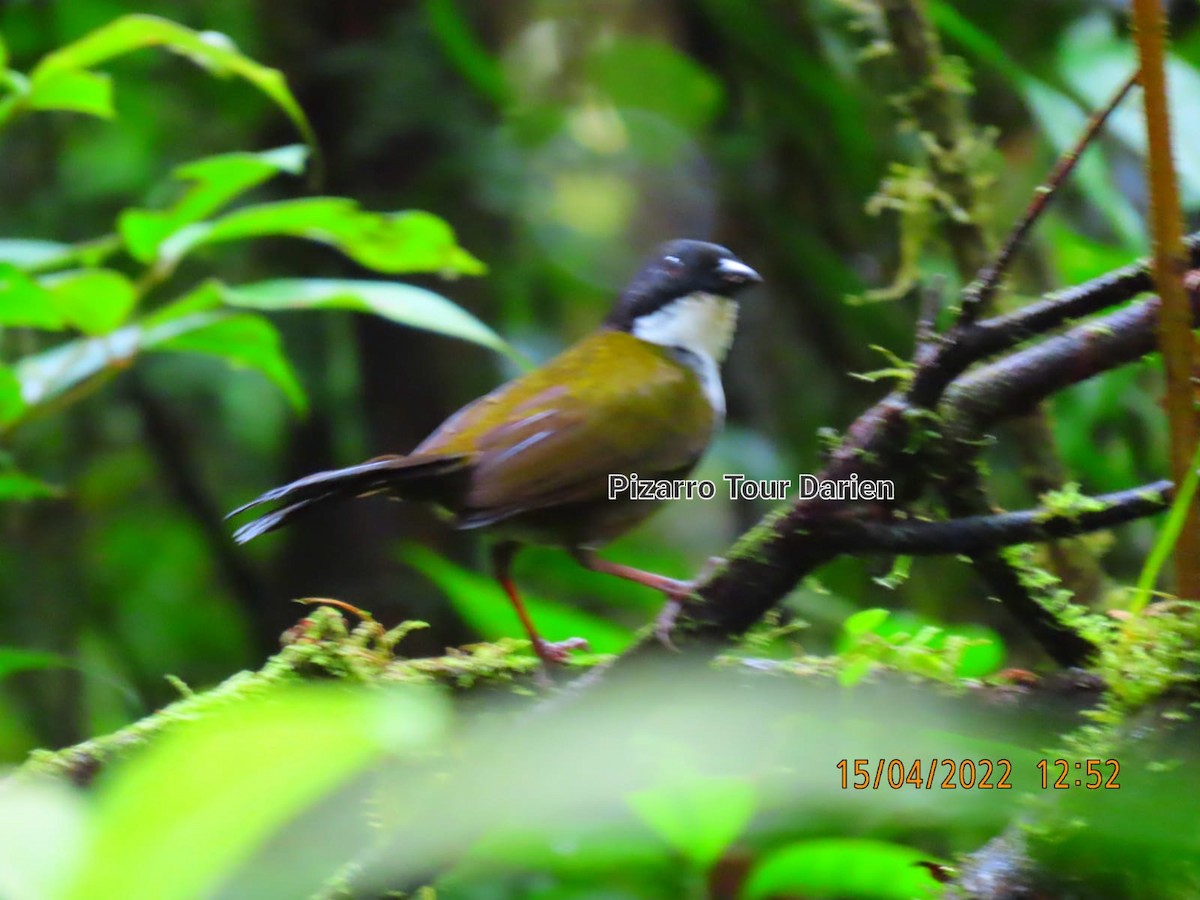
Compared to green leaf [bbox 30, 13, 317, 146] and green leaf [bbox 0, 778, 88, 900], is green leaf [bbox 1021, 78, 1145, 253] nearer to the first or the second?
green leaf [bbox 30, 13, 317, 146]

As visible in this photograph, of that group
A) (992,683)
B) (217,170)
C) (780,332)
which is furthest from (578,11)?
(992,683)

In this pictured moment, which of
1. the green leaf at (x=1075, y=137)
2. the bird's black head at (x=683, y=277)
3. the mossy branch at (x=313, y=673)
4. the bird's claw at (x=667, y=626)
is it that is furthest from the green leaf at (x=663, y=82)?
the bird's claw at (x=667, y=626)

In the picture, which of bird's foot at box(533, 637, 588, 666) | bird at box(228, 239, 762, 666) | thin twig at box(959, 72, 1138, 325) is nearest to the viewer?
thin twig at box(959, 72, 1138, 325)

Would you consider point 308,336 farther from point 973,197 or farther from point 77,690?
point 973,197

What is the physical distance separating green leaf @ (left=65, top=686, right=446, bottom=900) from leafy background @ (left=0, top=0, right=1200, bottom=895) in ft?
3.15

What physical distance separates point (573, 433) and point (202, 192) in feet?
1.33

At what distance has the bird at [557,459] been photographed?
33.2 inches

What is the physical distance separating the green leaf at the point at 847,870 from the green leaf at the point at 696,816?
4cm

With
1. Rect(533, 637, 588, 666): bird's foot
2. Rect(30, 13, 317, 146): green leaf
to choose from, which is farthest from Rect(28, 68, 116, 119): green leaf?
Rect(533, 637, 588, 666): bird's foot

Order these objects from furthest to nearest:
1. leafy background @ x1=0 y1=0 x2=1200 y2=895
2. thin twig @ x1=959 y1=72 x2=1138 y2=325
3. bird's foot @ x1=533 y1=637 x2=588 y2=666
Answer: leafy background @ x1=0 y1=0 x2=1200 y2=895
bird's foot @ x1=533 y1=637 x2=588 y2=666
thin twig @ x1=959 y1=72 x2=1138 y2=325

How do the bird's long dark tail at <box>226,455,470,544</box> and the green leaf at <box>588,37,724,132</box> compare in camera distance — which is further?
the green leaf at <box>588,37,724,132</box>

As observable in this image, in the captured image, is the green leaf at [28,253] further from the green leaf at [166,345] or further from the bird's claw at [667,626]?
the bird's claw at [667,626]

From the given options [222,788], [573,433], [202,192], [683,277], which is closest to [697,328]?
[683,277]

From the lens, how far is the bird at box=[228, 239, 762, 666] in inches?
33.2
